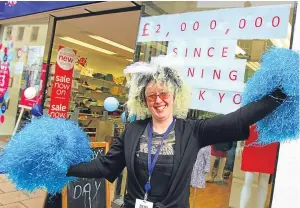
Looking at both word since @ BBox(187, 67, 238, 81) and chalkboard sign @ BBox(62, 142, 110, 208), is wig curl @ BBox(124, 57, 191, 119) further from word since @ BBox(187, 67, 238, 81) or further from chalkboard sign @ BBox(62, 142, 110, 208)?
word since @ BBox(187, 67, 238, 81)

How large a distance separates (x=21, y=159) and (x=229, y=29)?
1.94m

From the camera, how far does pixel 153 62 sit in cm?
136

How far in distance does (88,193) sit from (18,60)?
4.28m

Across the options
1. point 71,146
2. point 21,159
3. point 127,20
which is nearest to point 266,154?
point 71,146

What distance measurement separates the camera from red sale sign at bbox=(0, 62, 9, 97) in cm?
575

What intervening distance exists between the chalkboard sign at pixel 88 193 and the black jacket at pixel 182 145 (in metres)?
0.80

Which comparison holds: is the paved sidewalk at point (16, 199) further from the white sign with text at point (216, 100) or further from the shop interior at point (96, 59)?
the white sign with text at point (216, 100)

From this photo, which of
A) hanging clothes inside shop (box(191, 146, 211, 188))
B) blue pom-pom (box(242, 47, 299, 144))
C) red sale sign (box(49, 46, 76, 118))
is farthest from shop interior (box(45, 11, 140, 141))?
blue pom-pom (box(242, 47, 299, 144))

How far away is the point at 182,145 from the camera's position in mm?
1232

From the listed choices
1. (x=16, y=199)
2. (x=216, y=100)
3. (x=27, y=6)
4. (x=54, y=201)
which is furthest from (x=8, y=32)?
(x=216, y=100)

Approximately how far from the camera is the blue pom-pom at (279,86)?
1.12m

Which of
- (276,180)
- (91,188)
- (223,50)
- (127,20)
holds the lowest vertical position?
(91,188)

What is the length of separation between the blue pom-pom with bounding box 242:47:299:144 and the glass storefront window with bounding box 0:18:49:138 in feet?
14.5

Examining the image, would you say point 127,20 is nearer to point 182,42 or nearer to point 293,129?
point 182,42
